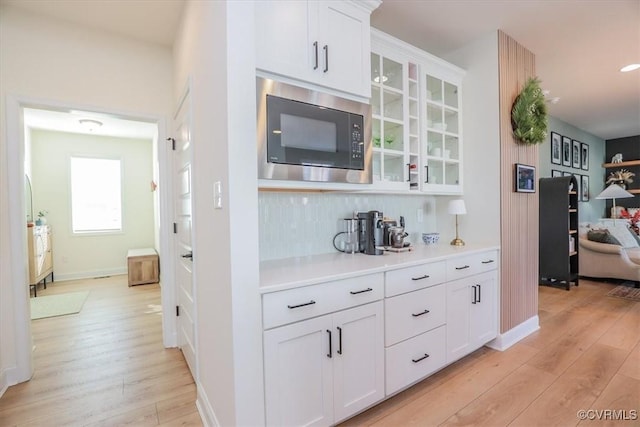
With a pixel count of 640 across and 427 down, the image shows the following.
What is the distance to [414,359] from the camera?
76.0 inches

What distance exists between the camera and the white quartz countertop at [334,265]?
1473mm

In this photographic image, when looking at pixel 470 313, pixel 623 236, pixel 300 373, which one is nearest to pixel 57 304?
pixel 300 373

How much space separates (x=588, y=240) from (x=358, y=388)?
191 inches

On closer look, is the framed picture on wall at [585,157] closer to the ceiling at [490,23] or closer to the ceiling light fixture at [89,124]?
the ceiling at [490,23]

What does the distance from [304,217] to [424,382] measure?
4.55ft

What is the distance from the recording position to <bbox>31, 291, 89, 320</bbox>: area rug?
3.62m

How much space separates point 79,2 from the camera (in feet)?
6.96

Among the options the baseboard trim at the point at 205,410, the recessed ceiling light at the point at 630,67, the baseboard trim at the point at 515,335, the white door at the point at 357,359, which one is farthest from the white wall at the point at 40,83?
the recessed ceiling light at the point at 630,67

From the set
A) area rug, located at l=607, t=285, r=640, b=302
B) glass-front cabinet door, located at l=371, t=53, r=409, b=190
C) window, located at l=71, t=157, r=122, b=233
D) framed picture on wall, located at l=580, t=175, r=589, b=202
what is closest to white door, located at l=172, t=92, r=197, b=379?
glass-front cabinet door, located at l=371, t=53, r=409, b=190

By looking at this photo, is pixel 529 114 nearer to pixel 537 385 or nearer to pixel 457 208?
pixel 457 208

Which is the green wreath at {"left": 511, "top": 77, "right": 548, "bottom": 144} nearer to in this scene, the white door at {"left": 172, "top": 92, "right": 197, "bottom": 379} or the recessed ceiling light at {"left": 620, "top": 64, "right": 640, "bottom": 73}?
Result: the recessed ceiling light at {"left": 620, "top": 64, "right": 640, "bottom": 73}

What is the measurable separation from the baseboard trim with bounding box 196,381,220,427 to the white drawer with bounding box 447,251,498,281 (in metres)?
1.65

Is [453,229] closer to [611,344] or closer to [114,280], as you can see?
[611,344]

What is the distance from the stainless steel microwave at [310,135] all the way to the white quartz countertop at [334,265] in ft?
1.61
